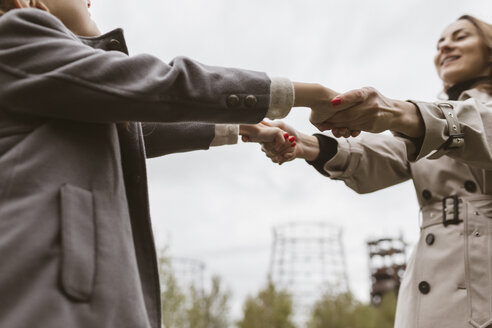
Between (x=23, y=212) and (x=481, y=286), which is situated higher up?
(x=23, y=212)

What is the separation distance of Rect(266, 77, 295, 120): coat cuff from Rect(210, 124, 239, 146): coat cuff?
55 centimetres

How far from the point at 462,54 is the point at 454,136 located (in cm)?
84

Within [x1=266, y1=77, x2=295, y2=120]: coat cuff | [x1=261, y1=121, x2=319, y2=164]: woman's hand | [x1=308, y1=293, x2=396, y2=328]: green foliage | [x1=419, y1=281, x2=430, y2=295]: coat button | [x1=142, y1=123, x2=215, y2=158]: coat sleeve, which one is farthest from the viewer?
[x1=308, y1=293, x2=396, y2=328]: green foliage

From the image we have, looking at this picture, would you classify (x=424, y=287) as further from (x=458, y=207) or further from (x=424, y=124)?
(x=424, y=124)

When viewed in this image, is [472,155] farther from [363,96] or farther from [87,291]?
[87,291]

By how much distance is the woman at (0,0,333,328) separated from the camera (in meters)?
1.40

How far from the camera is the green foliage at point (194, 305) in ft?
53.8

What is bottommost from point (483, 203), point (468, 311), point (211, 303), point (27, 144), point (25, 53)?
point (211, 303)

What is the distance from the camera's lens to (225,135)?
243 cm

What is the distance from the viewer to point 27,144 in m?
1.52

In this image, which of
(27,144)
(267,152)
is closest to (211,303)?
(267,152)

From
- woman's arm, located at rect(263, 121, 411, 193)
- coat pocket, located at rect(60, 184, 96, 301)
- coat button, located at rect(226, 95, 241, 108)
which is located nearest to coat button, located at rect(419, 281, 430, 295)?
woman's arm, located at rect(263, 121, 411, 193)

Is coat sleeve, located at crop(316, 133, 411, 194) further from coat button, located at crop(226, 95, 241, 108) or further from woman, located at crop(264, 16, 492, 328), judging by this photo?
coat button, located at crop(226, 95, 241, 108)

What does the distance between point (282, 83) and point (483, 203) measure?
52.6 inches
